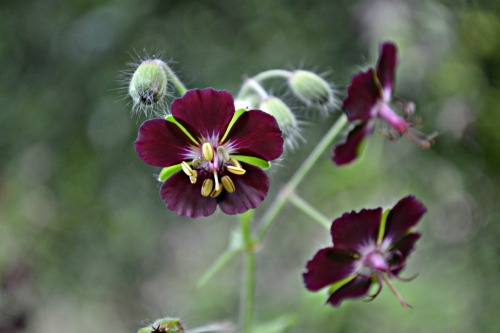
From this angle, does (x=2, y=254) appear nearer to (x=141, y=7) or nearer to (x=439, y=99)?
(x=141, y=7)

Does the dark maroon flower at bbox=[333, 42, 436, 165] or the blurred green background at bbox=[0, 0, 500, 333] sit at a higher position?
the blurred green background at bbox=[0, 0, 500, 333]

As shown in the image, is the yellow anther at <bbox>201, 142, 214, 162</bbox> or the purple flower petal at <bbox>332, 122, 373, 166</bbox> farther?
the purple flower petal at <bbox>332, 122, 373, 166</bbox>

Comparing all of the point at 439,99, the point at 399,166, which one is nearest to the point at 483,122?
the point at 439,99

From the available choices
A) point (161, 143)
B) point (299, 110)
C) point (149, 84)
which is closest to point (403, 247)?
point (161, 143)

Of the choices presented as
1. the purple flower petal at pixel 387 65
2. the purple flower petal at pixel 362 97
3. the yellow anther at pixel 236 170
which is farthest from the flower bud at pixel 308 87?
the yellow anther at pixel 236 170

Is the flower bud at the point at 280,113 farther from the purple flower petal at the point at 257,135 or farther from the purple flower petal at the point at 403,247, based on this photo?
the purple flower petal at the point at 403,247

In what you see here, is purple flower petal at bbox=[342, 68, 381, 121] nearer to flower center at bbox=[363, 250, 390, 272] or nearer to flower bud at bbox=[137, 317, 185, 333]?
flower center at bbox=[363, 250, 390, 272]

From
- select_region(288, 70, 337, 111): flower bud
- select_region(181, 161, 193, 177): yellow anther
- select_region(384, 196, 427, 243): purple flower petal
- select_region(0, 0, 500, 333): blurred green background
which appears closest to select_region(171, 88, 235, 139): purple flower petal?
select_region(181, 161, 193, 177): yellow anther
